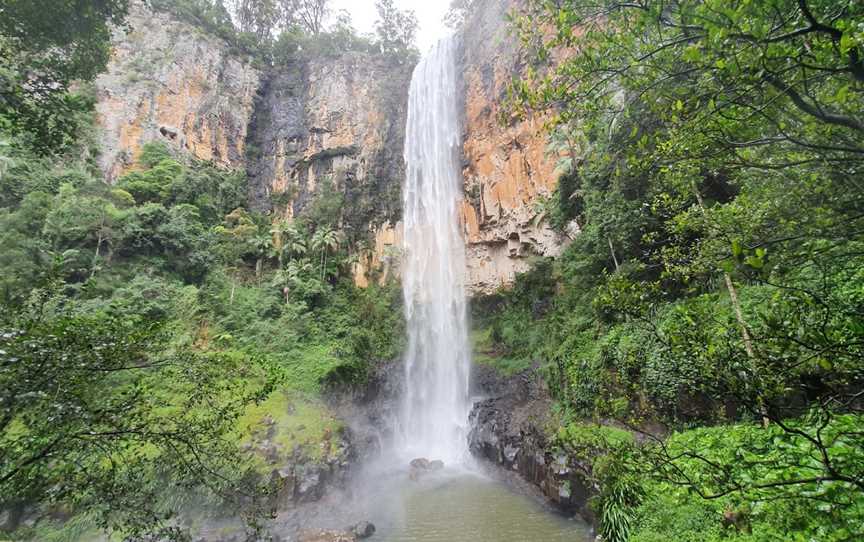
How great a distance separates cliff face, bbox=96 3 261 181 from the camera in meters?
22.3

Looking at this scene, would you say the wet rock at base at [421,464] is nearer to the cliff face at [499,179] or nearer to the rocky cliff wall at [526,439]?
the rocky cliff wall at [526,439]

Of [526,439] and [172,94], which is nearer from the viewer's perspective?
[526,439]

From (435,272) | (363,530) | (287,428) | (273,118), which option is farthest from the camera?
(273,118)

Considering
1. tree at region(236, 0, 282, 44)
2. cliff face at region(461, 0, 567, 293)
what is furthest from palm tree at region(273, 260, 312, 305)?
tree at region(236, 0, 282, 44)

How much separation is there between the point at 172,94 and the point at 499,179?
21.3 metres

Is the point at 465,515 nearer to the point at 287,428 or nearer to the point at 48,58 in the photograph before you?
the point at 287,428

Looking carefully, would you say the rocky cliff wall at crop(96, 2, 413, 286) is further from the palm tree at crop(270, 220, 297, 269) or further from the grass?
the grass

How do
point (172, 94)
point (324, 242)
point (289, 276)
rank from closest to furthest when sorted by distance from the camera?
point (289, 276), point (324, 242), point (172, 94)

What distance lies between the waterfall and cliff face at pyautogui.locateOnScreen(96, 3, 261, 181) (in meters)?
12.4

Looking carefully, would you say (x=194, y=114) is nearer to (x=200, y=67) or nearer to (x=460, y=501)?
(x=200, y=67)

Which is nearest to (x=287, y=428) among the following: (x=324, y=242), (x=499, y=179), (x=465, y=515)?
(x=465, y=515)

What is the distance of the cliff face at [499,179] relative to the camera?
1845 cm

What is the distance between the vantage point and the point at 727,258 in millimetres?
2385

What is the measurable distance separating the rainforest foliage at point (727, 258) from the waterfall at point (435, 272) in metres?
6.43
